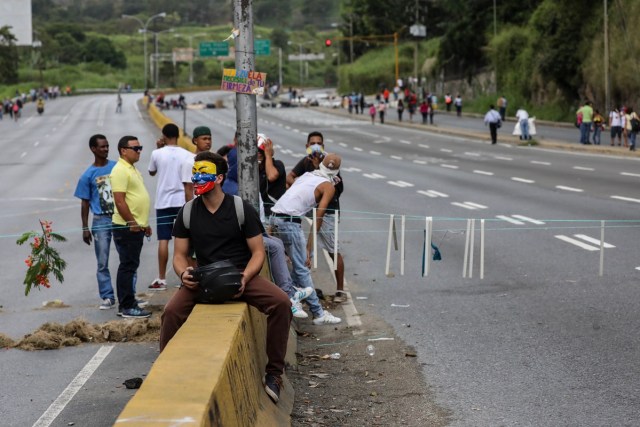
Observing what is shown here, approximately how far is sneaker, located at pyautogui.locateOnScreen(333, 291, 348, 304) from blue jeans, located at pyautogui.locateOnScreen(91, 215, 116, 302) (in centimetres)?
243

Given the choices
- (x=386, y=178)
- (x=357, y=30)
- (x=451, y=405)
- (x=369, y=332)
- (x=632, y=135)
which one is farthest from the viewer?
(x=357, y=30)

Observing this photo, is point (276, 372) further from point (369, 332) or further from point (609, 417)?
point (369, 332)

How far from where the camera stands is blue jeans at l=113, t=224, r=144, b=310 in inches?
448

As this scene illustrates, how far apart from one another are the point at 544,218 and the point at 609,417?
41.7ft

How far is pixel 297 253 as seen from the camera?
11.3 m

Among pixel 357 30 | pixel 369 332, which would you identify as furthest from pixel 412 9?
pixel 369 332

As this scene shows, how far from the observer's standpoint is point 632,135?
3950 centimetres

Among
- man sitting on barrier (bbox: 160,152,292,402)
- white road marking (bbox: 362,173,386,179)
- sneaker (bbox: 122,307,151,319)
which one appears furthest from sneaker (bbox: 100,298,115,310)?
white road marking (bbox: 362,173,386,179)

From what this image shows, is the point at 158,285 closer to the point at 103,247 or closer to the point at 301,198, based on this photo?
the point at 103,247

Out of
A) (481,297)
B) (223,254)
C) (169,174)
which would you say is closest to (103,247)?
(169,174)

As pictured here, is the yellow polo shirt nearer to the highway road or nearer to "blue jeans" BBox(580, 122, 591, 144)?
the highway road

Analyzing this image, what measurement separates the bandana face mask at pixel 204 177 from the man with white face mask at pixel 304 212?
3.61 m

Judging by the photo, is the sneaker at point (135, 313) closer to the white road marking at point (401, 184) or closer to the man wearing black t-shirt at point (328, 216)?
the man wearing black t-shirt at point (328, 216)

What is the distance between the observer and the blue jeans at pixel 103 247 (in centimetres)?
1191
